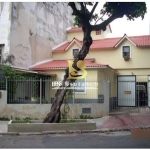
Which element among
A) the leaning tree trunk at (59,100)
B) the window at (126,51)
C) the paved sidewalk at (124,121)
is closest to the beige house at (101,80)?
the window at (126,51)

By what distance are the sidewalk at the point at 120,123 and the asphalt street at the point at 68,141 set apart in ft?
2.21

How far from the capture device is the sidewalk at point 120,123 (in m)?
9.65

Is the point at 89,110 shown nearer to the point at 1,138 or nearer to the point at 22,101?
the point at 22,101

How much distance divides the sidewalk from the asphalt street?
0.67 metres

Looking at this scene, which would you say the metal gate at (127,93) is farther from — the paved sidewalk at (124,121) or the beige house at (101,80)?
the paved sidewalk at (124,121)

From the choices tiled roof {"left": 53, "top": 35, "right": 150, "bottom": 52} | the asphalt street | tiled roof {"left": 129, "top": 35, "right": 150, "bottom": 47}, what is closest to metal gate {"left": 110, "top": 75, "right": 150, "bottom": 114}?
tiled roof {"left": 129, "top": 35, "right": 150, "bottom": 47}

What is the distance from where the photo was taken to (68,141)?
7.47 metres

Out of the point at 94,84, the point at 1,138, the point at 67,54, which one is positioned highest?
the point at 67,54

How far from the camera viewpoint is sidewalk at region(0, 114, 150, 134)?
9.65 m

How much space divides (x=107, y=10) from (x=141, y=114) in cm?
629

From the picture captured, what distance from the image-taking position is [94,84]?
13.8 metres

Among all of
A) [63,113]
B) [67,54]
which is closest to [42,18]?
[67,54]

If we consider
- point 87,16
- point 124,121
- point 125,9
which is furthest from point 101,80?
point 125,9

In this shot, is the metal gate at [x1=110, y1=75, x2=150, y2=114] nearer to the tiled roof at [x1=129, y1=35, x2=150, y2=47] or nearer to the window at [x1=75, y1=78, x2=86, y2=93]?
the window at [x1=75, y1=78, x2=86, y2=93]
